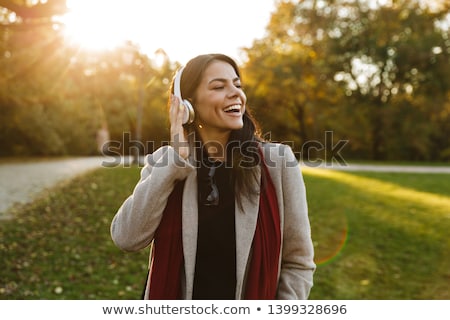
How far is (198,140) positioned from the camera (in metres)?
2.17

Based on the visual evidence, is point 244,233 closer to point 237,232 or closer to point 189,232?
point 237,232

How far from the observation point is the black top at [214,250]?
1946mm

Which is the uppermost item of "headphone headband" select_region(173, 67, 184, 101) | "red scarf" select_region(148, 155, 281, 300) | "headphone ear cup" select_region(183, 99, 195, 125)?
"headphone headband" select_region(173, 67, 184, 101)

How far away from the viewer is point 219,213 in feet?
6.57

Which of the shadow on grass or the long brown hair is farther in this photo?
the shadow on grass

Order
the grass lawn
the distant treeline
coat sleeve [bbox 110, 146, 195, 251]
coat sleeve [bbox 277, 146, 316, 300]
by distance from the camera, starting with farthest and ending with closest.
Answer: the distant treeline
the grass lawn
coat sleeve [bbox 277, 146, 316, 300]
coat sleeve [bbox 110, 146, 195, 251]

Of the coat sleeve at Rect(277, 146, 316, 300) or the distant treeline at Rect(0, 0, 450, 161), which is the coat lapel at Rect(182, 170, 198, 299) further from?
the distant treeline at Rect(0, 0, 450, 161)

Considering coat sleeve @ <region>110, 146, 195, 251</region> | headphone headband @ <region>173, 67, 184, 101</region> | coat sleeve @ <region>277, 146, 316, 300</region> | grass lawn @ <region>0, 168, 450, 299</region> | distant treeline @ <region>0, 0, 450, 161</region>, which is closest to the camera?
coat sleeve @ <region>110, 146, 195, 251</region>

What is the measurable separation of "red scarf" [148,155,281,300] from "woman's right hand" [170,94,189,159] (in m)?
0.20

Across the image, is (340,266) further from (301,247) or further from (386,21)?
(386,21)

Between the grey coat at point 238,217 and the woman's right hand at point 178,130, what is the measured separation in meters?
0.03

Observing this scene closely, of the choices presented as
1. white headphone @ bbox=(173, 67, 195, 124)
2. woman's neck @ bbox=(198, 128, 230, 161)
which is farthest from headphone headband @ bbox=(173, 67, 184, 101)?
woman's neck @ bbox=(198, 128, 230, 161)

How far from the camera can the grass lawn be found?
5.97 meters

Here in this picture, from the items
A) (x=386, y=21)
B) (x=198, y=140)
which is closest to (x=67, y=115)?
(x=386, y=21)
